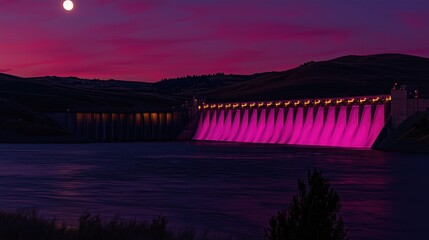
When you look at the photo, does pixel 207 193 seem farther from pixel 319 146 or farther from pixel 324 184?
pixel 319 146

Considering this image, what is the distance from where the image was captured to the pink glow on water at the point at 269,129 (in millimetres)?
135625

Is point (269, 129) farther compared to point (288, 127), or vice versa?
point (269, 129)

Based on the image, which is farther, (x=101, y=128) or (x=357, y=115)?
(x=101, y=128)

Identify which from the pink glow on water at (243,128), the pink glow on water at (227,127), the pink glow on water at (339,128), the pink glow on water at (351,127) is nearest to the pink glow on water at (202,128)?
the pink glow on water at (227,127)

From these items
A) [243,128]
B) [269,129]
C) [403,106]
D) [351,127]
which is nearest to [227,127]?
[243,128]

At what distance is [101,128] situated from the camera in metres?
166

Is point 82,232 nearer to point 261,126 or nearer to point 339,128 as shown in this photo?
point 339,128

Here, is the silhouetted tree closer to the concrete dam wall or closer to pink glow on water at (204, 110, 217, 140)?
pink glow on water at (204, 110, 217, 140)

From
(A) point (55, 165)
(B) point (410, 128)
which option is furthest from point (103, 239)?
(B) point (410, 128)

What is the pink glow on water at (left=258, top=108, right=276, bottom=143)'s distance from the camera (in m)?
136

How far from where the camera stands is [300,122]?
128m

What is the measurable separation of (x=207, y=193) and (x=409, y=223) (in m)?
16.0

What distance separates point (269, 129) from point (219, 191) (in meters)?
90.8

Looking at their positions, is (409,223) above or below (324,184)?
below
